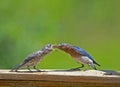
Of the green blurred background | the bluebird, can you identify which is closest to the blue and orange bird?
the bluebird

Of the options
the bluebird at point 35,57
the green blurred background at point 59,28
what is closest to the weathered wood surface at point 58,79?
the bluebird at point 35,57

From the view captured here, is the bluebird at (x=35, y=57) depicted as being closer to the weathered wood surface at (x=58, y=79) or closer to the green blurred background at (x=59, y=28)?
the weathered wood surface at (x=58, y=79)

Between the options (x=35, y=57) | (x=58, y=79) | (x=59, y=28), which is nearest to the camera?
(x=58, y=79)

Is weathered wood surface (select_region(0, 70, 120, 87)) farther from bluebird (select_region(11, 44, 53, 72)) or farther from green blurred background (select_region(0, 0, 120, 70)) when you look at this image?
green blurred background (select_region(0, 0, 120, 70))

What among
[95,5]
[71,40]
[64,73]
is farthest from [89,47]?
[64,73]

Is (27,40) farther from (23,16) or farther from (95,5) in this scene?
(95,5)

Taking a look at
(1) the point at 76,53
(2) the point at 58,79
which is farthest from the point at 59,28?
(2) the point at 58,79

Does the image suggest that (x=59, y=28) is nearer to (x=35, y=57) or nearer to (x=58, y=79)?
(x=35, y=57)
